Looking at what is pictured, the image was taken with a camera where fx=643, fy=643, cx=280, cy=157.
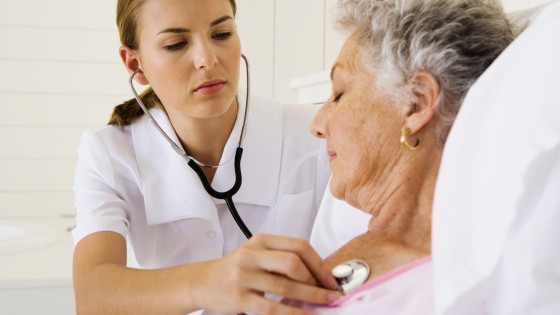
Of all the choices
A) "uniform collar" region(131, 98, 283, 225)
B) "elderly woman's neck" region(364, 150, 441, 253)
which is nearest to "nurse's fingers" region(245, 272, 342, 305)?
"elderly woman's neck" region(364, 150, 441, 253)

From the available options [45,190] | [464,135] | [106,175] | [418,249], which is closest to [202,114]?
[106,175]

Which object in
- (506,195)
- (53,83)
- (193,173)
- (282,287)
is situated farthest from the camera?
(53,83)

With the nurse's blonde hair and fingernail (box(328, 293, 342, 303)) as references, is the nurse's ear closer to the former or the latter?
the nurse's blonde hair

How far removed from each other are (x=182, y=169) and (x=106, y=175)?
173 mm

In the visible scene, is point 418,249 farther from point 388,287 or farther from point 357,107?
point 357,107

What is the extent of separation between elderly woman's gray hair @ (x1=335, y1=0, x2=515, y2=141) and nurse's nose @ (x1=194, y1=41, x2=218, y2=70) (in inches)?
20.7

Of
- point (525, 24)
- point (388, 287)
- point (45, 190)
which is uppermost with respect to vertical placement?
point (525, 24)

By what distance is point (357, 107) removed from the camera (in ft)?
3.19

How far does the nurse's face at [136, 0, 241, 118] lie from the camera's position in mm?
1402

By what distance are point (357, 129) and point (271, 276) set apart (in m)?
0.26


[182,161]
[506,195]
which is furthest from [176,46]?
[506,195]

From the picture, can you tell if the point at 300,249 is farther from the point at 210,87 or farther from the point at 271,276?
the point at 210,87

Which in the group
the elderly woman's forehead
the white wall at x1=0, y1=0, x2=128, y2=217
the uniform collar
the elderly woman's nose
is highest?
the elderly woman's forehead

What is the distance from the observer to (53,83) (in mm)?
2875
